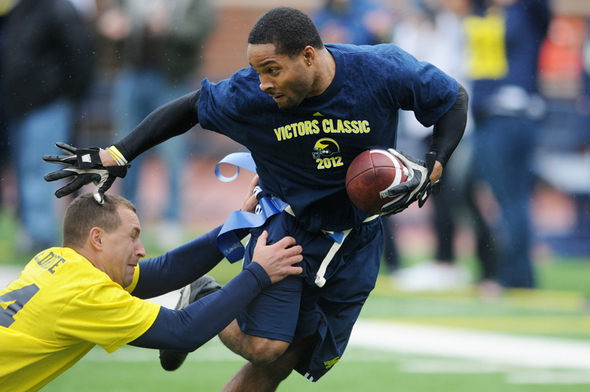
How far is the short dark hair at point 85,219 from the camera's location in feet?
11.1

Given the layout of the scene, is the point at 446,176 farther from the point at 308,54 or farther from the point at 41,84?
the point at 308,54

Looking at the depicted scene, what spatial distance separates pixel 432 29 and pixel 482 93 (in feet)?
3.55

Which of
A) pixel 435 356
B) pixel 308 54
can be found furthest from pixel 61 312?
pixel 435 356

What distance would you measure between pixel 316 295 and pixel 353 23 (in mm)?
5442

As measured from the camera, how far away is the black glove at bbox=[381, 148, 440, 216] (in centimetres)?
345

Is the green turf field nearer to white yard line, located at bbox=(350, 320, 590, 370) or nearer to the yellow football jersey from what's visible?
white yard line, located at bbox=(350, 320, 590, 370)

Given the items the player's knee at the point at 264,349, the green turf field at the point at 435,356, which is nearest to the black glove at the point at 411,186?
the player's knee at the point at 264,349

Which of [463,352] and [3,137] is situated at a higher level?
[3,137]

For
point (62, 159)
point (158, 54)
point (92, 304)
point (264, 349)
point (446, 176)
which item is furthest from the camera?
point (446, 176)

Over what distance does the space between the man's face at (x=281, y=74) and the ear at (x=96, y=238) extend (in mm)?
933

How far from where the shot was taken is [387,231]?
908 centimetres

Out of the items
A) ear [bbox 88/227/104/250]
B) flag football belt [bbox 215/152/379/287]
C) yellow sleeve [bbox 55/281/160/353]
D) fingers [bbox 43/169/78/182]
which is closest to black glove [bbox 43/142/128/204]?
fingers [bbox 43/169/78/182]

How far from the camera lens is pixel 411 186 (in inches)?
136

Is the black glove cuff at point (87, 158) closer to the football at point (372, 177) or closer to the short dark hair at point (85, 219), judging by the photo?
the short dark hair at point (85, 219)
